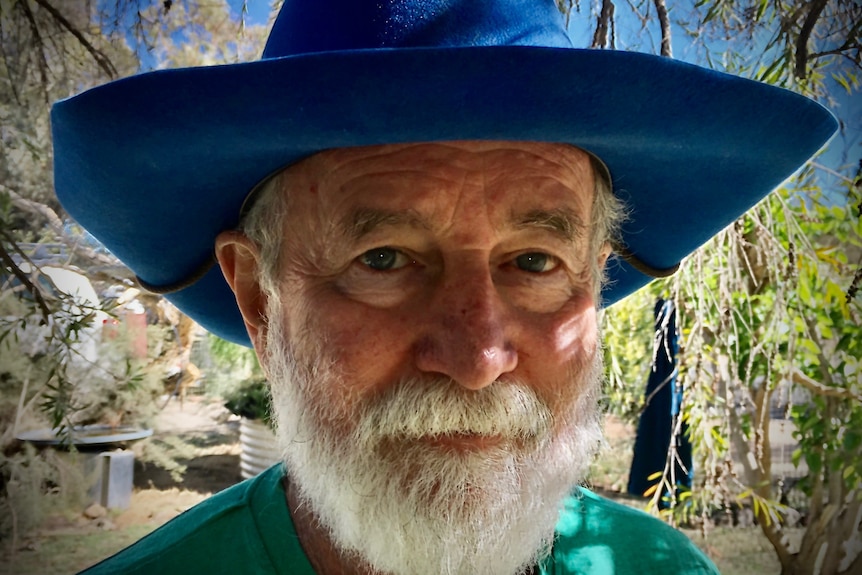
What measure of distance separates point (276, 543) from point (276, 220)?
58 cm

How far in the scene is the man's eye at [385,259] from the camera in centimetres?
103

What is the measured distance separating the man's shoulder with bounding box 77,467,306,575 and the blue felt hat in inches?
21.3

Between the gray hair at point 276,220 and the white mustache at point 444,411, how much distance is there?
328mm

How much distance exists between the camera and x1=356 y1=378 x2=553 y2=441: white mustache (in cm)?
94

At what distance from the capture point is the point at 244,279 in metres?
1.26

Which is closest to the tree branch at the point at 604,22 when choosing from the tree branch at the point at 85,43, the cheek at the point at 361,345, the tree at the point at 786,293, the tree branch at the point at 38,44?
the tree at the point at 786,293

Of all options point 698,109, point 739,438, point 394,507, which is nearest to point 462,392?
point 394,507

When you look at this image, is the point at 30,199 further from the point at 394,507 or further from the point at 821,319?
the point at 821,319

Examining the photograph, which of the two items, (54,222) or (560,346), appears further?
(54,222)

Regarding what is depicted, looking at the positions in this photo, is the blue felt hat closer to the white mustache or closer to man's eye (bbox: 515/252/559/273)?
man's eye (bbox: 515/252/559/273)

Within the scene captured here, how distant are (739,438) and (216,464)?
3.02 m

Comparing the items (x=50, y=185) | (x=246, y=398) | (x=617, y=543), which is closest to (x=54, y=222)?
(x=50, y=185)

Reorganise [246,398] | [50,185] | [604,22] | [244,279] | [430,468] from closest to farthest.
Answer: [430,468] < [244,279] < [604,22] < [50,185] < [246,398]

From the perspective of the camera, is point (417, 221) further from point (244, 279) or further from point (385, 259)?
point (244, 279)
